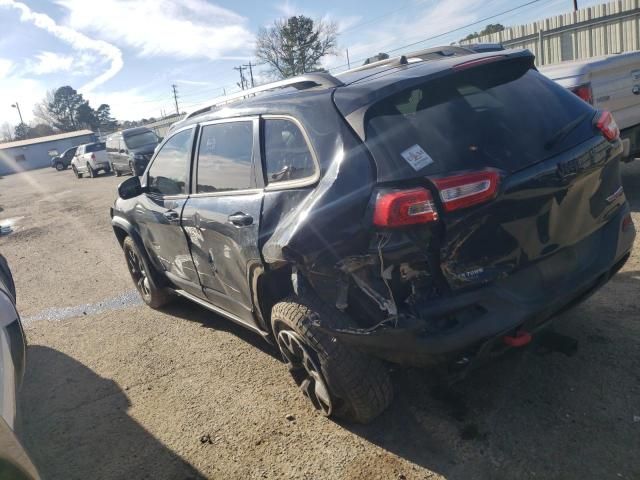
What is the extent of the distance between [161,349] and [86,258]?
4.72m

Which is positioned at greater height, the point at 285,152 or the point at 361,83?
the point at 361,83

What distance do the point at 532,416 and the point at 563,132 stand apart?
4.93 feet

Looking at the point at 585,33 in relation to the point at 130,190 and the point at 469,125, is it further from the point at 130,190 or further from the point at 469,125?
the point at 469,125

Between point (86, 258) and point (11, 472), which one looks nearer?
point (11, 472)

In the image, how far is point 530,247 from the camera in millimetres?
2459

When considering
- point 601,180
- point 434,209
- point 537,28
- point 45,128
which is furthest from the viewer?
point 45,128

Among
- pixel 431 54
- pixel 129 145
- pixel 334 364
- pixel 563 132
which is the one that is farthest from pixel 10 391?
pixel 129 145

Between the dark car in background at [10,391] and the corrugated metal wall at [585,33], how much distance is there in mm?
17051

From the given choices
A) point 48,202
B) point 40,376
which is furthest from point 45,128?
point 40,376

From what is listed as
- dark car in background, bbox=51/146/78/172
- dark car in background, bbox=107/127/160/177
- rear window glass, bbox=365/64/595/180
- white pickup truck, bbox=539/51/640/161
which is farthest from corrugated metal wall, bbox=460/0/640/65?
dark car in background, bbox=51/146/78/172

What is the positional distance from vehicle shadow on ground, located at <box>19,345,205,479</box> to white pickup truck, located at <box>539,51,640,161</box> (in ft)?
17.8

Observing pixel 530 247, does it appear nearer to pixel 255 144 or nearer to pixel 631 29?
pixel 255 144

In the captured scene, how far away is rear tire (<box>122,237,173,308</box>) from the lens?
16.8 ft

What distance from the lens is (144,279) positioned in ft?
17.8
